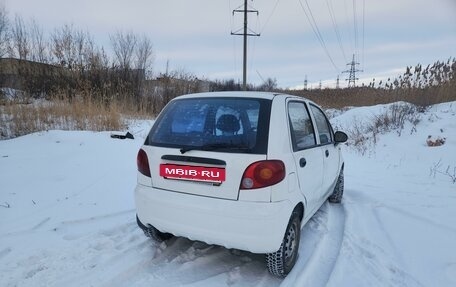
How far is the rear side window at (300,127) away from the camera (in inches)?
118

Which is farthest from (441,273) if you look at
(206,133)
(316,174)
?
(206,133)

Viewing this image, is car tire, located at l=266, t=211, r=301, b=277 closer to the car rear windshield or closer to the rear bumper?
the rear bumper

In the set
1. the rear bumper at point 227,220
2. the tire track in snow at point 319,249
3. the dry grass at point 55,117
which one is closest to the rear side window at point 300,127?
the rear bumper at point 227,220

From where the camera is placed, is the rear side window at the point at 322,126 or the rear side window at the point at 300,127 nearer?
the rear side window at the point at 300,127

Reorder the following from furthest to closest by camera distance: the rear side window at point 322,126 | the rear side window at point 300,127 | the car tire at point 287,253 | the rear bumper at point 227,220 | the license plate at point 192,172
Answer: the rear side window at point 322,126
the rear side window at point 300,127
the car tire at point 287,253
the license plate at point 192,172
the rear bumper at point 227,220

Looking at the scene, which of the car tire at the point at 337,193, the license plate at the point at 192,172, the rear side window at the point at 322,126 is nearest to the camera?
the license plate at the point at 192,172

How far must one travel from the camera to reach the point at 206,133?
289 centimetres

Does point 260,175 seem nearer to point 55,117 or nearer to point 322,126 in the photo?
point 322,126

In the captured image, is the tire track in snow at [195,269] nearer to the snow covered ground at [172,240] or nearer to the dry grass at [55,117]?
the snow covered ground at [172,240]

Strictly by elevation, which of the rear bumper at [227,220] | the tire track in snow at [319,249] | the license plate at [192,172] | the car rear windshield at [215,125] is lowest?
the tire track in snow at [319,249]

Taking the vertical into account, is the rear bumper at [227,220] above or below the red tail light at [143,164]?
below

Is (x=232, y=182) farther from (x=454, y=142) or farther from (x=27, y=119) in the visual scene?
(x=27, y=119)

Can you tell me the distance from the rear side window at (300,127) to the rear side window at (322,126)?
314 mm

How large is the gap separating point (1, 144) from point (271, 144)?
21.8 feet
